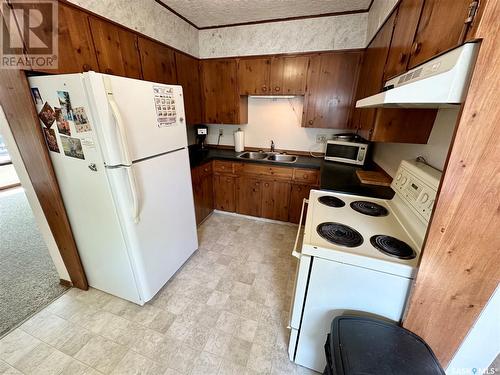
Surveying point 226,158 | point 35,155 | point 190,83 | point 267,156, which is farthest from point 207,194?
point 35,155

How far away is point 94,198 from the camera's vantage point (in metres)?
1.40

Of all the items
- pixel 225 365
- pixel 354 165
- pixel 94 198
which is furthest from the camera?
pixel 354 165

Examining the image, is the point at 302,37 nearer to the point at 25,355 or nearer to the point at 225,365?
the point at 225,365

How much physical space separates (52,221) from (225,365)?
1702 millimetres

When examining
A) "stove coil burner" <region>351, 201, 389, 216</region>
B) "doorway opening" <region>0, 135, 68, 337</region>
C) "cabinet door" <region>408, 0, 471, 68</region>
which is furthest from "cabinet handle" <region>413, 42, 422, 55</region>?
"doorway opening" <region>0, 135, 68, 337</region>

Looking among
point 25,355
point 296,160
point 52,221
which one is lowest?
point 25,355

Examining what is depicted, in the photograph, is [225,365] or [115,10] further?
[115,10]

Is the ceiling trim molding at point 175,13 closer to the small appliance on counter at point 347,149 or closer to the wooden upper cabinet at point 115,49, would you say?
the wooden upper cabinet at point 115,49

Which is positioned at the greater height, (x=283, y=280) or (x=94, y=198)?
(x=94, y=198)

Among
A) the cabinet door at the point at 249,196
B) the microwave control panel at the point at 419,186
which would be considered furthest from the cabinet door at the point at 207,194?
the microwave control panel at the point at 419,186

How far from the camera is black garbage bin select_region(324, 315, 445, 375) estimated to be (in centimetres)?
75

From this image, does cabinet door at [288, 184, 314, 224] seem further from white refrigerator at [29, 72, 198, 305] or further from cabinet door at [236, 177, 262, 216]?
white refrigerator at [29, 72, 198, 305]

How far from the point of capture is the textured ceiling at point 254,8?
6.78 ft

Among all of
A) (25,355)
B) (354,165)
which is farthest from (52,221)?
(354,165)
